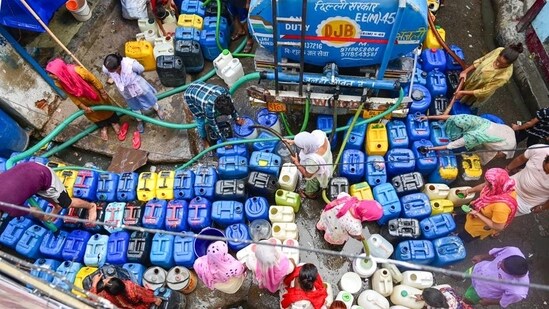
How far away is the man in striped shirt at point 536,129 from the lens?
519 centimetres

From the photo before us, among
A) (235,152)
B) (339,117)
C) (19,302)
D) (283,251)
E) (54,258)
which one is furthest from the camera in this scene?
(339,117)

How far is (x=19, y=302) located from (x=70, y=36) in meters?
5.31

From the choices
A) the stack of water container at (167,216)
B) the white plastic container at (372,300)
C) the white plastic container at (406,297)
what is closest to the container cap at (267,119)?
the stack of water container at (167,216)

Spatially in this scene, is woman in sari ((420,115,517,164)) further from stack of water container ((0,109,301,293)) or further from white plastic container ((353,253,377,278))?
stack of water container ((0,109,301,293))

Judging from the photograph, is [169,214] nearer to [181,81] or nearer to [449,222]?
[181,81]

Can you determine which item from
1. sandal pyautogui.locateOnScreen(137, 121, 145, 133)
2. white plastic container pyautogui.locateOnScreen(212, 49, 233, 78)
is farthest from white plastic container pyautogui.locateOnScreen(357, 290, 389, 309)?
sandal pyautogui.locateOnScreen(137, 121, 145, 133)

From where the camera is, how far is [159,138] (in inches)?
247

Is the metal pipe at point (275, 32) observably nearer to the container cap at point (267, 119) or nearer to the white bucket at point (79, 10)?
the container cap at point (267, 119)

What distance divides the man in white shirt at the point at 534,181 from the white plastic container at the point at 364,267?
1806 millimetres

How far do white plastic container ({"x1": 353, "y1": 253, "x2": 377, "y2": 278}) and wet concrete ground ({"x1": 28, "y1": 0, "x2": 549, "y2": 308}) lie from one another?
1.04 ft

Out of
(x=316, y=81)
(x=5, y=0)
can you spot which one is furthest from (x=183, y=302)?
(x=5, y=0)

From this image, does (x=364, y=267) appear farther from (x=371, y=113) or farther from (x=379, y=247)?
(x=371, y=113)

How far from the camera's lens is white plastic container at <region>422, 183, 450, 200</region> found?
524 cm

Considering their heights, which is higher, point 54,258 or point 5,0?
point 5,0
